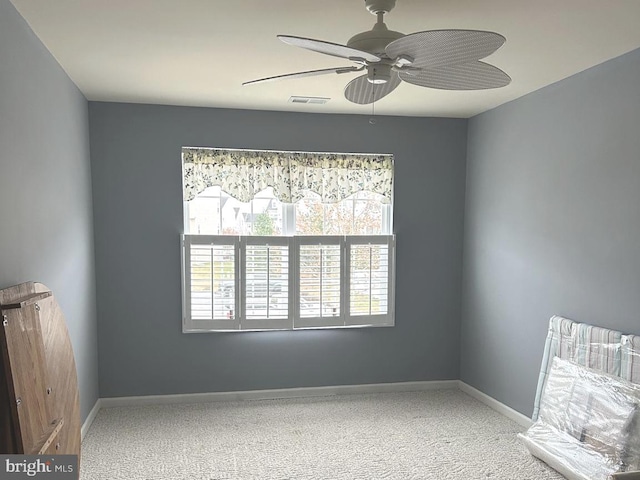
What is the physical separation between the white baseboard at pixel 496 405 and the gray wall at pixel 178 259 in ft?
0.62

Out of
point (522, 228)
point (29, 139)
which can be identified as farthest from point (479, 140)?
point (29, 139)

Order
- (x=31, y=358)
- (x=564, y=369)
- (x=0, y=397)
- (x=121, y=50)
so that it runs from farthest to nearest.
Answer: (x=564, y=369) < (x=121, y=50) < (x=31, y=358) < (x=0, y=397)

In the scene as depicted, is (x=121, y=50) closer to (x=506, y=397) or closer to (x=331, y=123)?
(x=331, y=123)

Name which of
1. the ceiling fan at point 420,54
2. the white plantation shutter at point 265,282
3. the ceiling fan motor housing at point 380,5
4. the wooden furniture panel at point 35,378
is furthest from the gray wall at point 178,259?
the ceiling fan motor housing at point 380,5

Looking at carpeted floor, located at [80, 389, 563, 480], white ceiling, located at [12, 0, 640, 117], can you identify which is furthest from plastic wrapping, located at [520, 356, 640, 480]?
white ceiling, located at [12, 0, 640, 117]

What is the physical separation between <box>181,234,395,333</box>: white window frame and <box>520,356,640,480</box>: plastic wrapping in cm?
157

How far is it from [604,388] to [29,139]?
3353mm

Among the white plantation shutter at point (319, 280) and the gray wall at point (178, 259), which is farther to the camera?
the white plantation shutter at point (319, 280)

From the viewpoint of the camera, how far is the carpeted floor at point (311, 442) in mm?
2961

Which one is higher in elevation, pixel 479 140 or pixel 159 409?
pixel 479 140

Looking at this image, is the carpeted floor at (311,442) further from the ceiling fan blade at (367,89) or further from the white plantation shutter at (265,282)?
the ceiling fan blade at (367,89)

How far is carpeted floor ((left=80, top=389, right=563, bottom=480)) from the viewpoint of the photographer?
2.96 meters

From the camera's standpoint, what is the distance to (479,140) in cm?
428

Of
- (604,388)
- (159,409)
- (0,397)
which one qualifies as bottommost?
(159,409)
